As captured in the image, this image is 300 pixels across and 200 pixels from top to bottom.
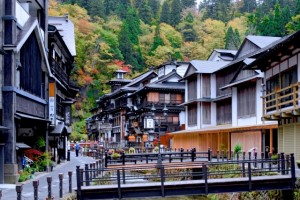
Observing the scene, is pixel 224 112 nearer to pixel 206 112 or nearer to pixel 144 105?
pixel 206 112

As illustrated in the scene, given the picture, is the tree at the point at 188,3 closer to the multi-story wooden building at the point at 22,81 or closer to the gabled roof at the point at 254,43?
the gabled roof at the point at 254,43

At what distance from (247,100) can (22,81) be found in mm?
21448

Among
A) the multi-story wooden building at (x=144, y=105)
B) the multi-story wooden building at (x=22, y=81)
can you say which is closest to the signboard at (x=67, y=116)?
the multi-story wooden building at (x=22, y=81)

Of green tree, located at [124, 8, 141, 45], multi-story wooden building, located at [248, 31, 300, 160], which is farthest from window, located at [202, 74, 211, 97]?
green tree, located at [124, 8, 141, 45]

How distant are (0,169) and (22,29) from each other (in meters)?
8.21

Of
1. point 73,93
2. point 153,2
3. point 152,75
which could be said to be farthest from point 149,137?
point 153,2

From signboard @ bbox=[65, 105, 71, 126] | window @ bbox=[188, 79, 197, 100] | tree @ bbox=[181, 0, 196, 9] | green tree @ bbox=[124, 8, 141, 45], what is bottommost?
signboard @ bbox=[65, 105, 71, 126]

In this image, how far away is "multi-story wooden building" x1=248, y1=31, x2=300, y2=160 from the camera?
24.0 meters

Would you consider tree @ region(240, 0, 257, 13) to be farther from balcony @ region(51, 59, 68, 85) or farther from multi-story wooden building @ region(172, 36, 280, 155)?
balcony @ region(51, 59, 68, 85)

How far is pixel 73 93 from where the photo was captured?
50188 mm

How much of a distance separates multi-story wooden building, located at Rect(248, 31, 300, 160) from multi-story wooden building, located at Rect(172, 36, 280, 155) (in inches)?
120

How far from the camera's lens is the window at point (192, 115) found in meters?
53.8

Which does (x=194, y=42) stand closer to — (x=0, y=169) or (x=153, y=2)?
(x=153, y=2)

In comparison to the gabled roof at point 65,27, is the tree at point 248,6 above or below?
above
